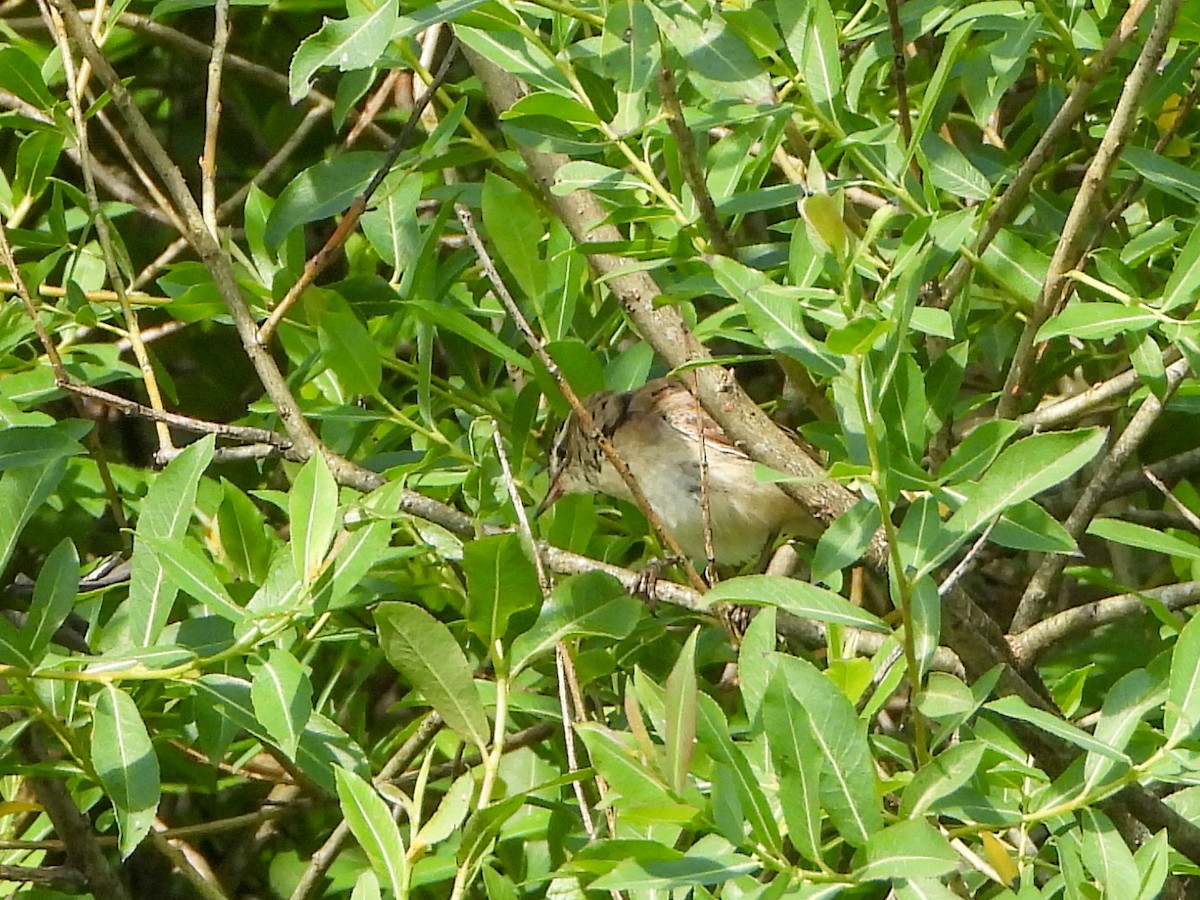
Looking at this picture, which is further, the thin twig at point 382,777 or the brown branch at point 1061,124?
the thin twig at point 382,777

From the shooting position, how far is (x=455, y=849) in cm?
183

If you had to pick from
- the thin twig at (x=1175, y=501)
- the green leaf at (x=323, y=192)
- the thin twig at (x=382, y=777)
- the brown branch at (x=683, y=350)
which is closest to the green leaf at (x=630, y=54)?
the brown branch at (x=683, y=350)

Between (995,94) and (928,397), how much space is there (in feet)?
2.08

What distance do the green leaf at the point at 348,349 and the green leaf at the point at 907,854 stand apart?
1364 mm

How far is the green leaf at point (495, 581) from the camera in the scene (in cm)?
188

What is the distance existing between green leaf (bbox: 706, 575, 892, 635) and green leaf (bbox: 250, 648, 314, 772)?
0.54 metres

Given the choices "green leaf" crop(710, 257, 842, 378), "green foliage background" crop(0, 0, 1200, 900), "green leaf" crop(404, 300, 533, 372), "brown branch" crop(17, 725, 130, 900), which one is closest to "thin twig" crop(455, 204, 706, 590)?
"green foliage background" crop(0, 0, 1200, 900)

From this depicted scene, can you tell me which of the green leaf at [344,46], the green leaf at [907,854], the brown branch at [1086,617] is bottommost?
the brown branch at [1086,617]

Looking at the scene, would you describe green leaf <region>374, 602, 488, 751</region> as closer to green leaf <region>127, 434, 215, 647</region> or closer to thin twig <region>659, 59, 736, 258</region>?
green leaf <region>127, 434, 215, 647</region>

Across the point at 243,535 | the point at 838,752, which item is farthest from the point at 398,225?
the point at 838,752

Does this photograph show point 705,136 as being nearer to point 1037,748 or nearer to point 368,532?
point 368,532

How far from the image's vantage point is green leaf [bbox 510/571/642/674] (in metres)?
2.03

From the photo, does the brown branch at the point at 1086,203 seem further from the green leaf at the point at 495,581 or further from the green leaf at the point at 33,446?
the green leaf at the point at 33,446

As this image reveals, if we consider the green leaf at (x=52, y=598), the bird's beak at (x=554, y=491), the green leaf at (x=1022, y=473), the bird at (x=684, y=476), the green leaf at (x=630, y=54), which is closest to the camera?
the green leaf at (x=1022, y=473)
